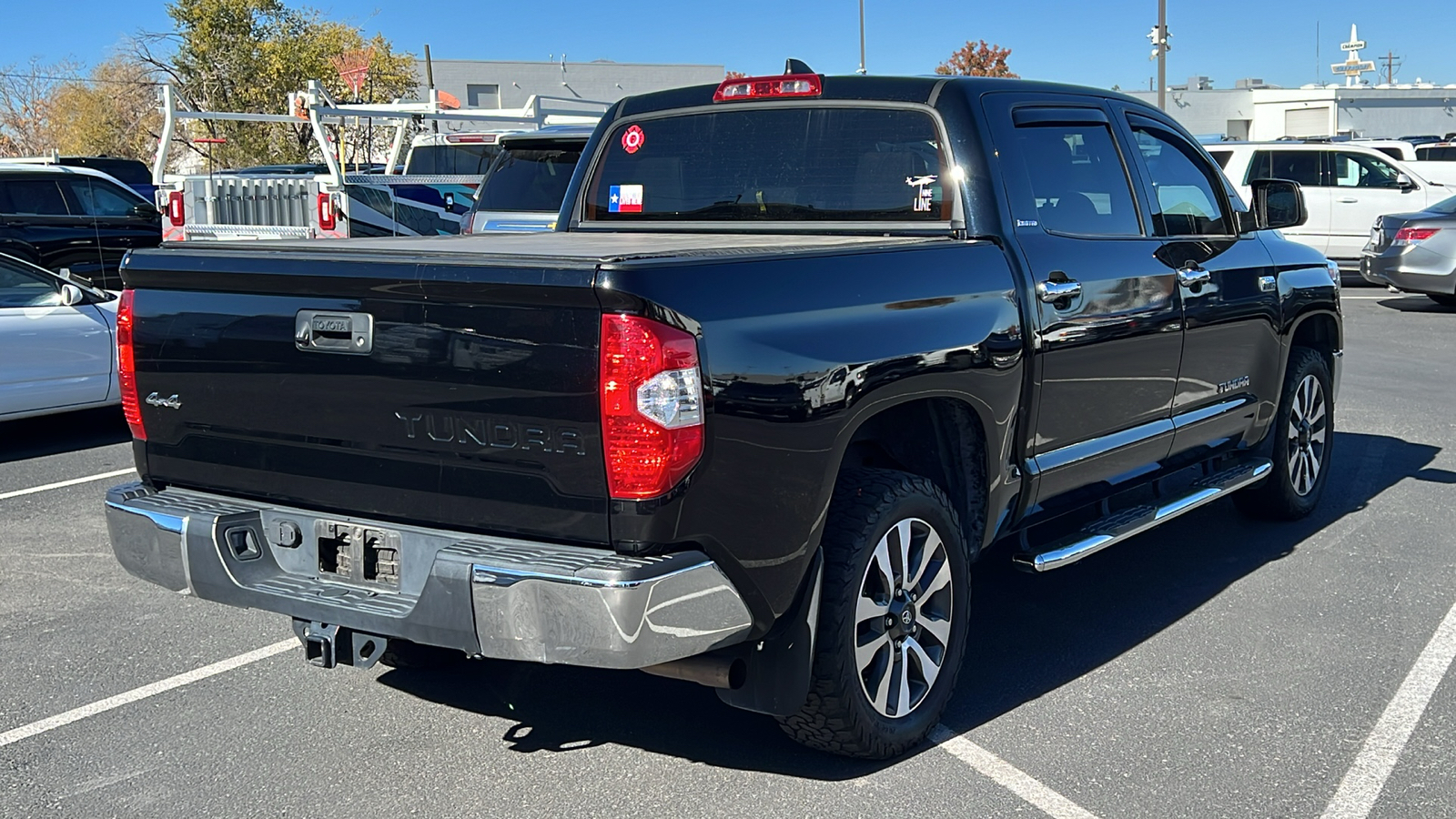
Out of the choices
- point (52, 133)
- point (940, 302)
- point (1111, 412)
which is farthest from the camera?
point (52, 133)

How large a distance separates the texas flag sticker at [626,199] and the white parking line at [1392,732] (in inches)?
127

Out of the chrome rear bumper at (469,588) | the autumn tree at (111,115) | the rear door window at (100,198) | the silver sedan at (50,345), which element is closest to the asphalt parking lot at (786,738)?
the chrome rear bumper at (469,588)

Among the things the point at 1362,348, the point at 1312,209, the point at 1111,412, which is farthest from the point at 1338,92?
the point at 1111,412

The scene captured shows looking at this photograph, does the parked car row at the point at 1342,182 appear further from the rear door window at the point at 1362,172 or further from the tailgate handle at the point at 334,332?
the tailgate handle at the point at 334,332

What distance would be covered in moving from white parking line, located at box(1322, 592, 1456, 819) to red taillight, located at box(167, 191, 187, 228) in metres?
12.5

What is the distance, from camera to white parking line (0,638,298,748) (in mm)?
4215

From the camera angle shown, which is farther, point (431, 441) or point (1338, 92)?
point (1338, 92)

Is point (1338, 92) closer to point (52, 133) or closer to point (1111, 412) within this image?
point (52, 133)

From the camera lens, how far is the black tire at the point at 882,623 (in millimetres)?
3703

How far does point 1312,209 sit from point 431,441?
61.2 feet

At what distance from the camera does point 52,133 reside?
193 ft

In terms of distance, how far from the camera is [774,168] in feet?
16.8

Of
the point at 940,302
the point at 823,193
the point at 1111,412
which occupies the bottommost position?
the point at 1111,412

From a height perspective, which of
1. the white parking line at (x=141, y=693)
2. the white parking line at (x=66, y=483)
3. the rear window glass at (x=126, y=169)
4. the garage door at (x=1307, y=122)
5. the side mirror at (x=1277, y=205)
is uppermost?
the garage door at (x=1307, y=122)
